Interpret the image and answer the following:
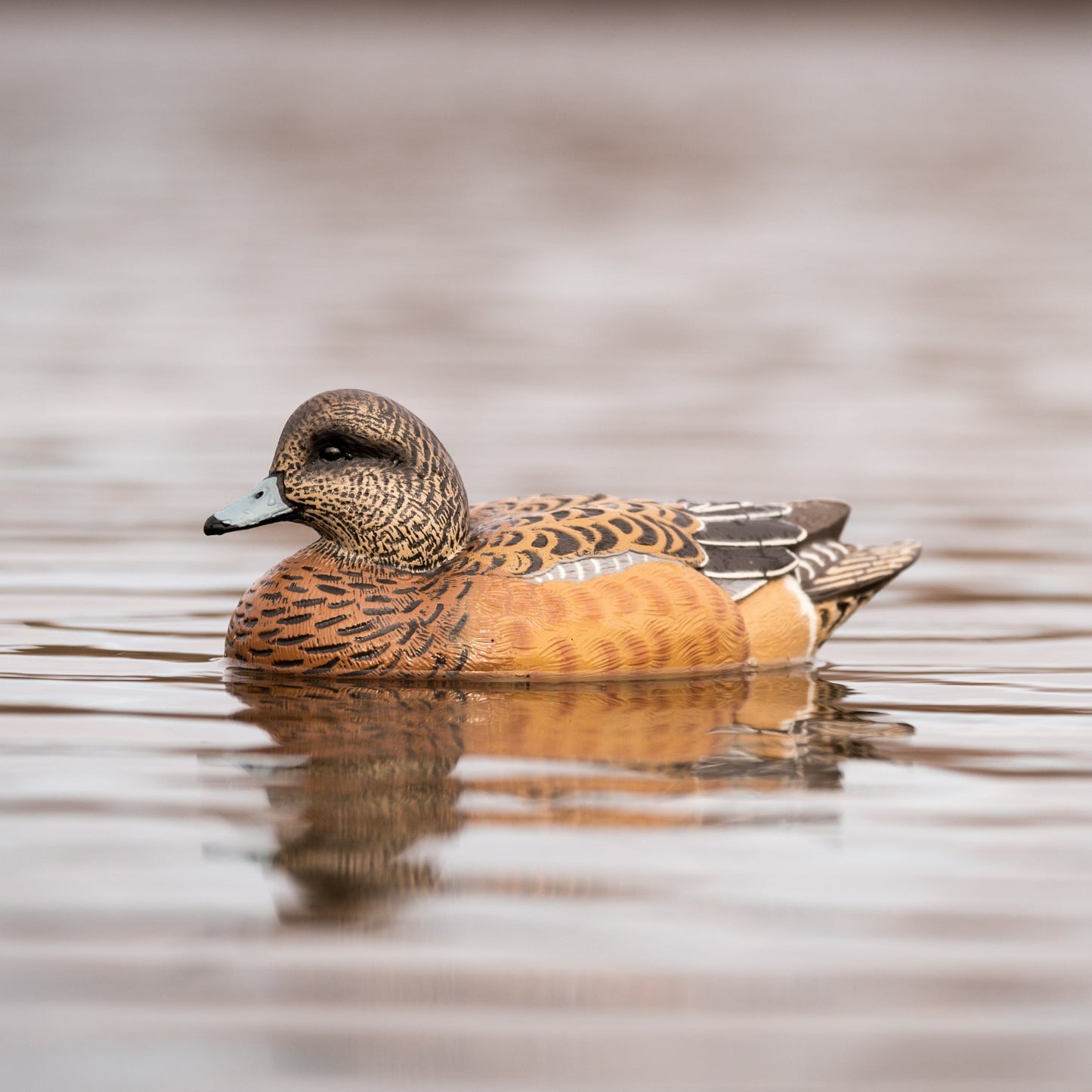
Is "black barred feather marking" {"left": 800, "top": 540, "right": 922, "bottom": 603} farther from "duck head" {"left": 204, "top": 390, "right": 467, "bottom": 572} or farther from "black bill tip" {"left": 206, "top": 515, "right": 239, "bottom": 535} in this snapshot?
"black bill tip" {"left": 206, "top": 515, "right": 239, "bottom": 535}

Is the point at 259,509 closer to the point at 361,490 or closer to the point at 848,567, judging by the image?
the point at 361,490

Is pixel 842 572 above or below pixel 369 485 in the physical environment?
below

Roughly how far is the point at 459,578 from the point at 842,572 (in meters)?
1.67

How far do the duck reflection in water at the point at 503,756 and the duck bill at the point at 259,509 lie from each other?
54cm

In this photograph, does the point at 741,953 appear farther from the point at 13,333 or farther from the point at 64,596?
the point at 13,333

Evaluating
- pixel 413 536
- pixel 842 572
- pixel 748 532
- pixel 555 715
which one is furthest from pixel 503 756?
pixel 842 572

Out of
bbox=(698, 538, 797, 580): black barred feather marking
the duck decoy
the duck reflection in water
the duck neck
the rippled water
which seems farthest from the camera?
bbox=(698, 538, 797, 580): black barred feather marking

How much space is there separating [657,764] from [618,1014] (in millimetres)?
2128

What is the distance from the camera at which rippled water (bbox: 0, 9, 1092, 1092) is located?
4.63 metres

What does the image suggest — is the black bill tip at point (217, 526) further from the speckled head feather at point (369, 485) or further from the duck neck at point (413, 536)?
the duck neck at point (413, 536)

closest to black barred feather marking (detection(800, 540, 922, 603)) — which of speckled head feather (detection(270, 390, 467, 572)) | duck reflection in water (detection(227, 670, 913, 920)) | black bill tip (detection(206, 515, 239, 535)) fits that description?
duck reflection in water (detection(227, 670, 913, 920))

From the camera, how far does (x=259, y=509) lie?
26.5 feet

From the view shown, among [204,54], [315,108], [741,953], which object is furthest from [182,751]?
[204,54]

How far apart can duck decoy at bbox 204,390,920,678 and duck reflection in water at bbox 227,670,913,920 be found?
0.11m
